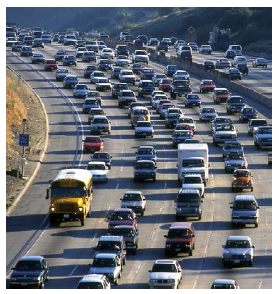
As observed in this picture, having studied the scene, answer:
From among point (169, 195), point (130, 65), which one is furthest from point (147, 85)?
point (169, 195)

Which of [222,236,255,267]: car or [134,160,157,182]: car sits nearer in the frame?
[222,236,255,267]: car

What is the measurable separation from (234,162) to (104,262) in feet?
106

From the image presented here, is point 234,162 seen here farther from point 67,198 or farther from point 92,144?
point 67,198

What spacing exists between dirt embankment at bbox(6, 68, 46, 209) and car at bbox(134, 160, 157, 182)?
8.05 meters

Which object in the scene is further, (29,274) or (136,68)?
(136,68)

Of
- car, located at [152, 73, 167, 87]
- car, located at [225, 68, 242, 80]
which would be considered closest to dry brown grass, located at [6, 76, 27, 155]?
car, located at [152, 73, 167, 87]

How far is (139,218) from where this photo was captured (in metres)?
71.9

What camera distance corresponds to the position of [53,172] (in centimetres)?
8731

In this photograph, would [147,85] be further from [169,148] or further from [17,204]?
[17,204]

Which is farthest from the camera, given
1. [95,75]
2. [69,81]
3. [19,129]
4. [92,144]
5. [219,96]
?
[95,75]

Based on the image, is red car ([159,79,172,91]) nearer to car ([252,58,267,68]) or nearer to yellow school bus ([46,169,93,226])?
car ([252,58,267,68])

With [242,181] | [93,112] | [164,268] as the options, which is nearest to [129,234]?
[164,268]

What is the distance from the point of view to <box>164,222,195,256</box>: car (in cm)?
6138
